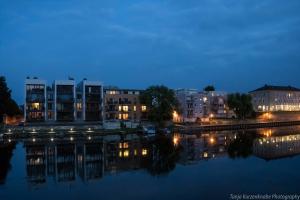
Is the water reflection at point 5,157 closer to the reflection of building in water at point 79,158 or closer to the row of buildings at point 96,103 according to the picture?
the reflection of building in water at point 79,158

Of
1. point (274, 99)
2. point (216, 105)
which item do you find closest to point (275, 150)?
point (216, 105)

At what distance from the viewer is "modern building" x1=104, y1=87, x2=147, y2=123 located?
8200 cm

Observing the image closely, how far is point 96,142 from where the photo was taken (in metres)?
56.4

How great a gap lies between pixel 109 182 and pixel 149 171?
572cm

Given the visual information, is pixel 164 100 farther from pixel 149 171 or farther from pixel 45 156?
pixel 149 171

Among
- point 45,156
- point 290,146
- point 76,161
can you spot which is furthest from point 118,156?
point 290,146

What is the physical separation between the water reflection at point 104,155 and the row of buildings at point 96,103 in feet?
44.6

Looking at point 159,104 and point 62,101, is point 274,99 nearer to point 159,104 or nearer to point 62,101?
point 159,104

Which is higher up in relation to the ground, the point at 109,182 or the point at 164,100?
the point at 164,100

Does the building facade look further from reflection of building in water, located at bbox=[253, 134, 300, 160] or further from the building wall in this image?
the building wall

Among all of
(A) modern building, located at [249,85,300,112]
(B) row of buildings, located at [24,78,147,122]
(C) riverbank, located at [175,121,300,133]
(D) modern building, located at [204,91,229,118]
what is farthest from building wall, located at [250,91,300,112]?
(B) row of buildings, located at [24,78,147,122]

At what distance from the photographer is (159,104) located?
78.1 meters

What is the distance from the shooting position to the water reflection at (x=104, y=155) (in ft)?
107

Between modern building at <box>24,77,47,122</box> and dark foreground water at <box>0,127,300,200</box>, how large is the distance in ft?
61.9
